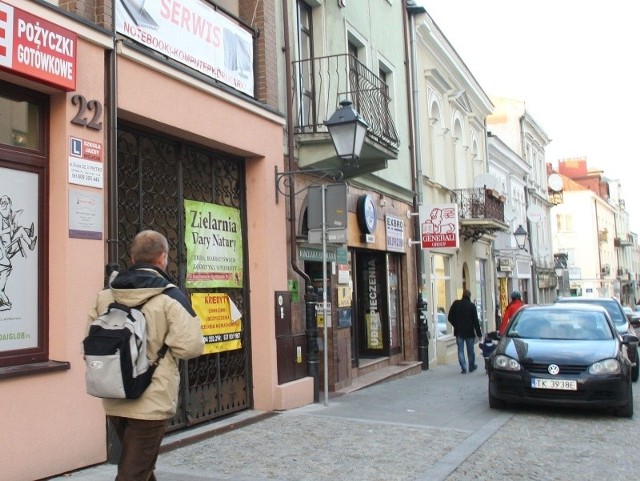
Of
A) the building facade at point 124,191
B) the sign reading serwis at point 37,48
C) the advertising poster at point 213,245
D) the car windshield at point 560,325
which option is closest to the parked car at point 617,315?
the car windshield at point 560,325

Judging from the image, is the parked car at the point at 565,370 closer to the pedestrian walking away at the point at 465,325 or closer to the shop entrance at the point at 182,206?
the shop entrance at the point at 182,206

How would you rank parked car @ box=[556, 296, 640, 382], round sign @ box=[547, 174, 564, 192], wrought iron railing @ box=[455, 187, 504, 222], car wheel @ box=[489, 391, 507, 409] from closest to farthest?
car wheel @ box=[489, 391, 507, 409] → parked car @ box=[556, 296, 640, 382] → wrought iron railing @ box=[455, 187, 504, 222] → round sign @ box=[547, 174, 564, 192]

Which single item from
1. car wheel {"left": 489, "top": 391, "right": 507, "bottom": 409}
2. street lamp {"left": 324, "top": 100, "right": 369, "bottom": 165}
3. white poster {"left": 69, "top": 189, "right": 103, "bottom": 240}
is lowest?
car wheel {"left": 489, "top": 391, "right": 507, "bottom": 409}

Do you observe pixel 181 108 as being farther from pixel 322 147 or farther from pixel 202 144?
pixel 322 147

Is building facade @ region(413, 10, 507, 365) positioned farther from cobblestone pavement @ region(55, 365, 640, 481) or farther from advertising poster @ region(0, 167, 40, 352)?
advertising poster @ region(0, 167, 40, 352)

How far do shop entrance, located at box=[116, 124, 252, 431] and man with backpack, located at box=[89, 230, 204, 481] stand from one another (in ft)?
8.91

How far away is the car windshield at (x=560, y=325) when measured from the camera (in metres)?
10.3

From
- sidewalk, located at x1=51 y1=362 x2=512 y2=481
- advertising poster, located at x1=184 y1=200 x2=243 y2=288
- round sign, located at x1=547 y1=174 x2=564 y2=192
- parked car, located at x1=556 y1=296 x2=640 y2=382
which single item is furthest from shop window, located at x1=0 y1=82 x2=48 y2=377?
round sign, located at x1=547 y1=174 x2=564 y2=192

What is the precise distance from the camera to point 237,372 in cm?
913

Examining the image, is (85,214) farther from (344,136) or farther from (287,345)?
(344,136)

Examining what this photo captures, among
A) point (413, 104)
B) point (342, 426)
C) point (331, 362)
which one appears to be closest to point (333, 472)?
point (342, 426)

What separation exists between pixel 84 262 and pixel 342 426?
12.6 feet

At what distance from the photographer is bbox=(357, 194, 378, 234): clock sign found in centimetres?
1298

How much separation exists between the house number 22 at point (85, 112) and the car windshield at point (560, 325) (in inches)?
269
